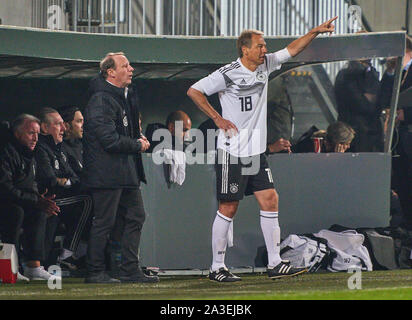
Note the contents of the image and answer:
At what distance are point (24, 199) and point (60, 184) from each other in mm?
506

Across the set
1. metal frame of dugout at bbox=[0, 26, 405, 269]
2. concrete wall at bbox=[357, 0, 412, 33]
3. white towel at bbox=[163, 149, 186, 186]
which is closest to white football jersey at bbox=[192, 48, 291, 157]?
white towel at bbox=[163, 149, 186, 186]

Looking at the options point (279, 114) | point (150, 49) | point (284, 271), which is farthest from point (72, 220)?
point (279, 114)

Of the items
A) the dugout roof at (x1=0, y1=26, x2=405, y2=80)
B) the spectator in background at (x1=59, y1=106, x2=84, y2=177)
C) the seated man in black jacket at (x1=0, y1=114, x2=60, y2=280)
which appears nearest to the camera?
the seated man in black jacket at (x1=0, y1=114, x2=60, y2=280)

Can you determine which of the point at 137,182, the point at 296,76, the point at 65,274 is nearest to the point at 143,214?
the point at 137,182

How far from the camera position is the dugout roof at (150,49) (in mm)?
10562

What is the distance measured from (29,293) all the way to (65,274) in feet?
5.13

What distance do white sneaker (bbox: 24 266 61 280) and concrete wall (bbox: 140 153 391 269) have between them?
3.15 feet

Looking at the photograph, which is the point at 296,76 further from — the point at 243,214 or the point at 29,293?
the point at 29,293

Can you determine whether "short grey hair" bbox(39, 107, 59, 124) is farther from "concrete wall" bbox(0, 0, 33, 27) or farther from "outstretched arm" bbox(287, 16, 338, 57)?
"outstretched arm" bbox(287, 16, 338, 57)

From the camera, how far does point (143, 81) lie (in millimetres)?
12594

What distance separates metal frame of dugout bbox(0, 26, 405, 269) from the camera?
10406 millimetres

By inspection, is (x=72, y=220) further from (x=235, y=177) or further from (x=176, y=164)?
(x=235, y=177)

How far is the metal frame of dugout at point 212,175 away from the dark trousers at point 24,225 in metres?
0.98

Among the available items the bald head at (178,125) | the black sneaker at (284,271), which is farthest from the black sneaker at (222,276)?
the bald head at (178,125)
